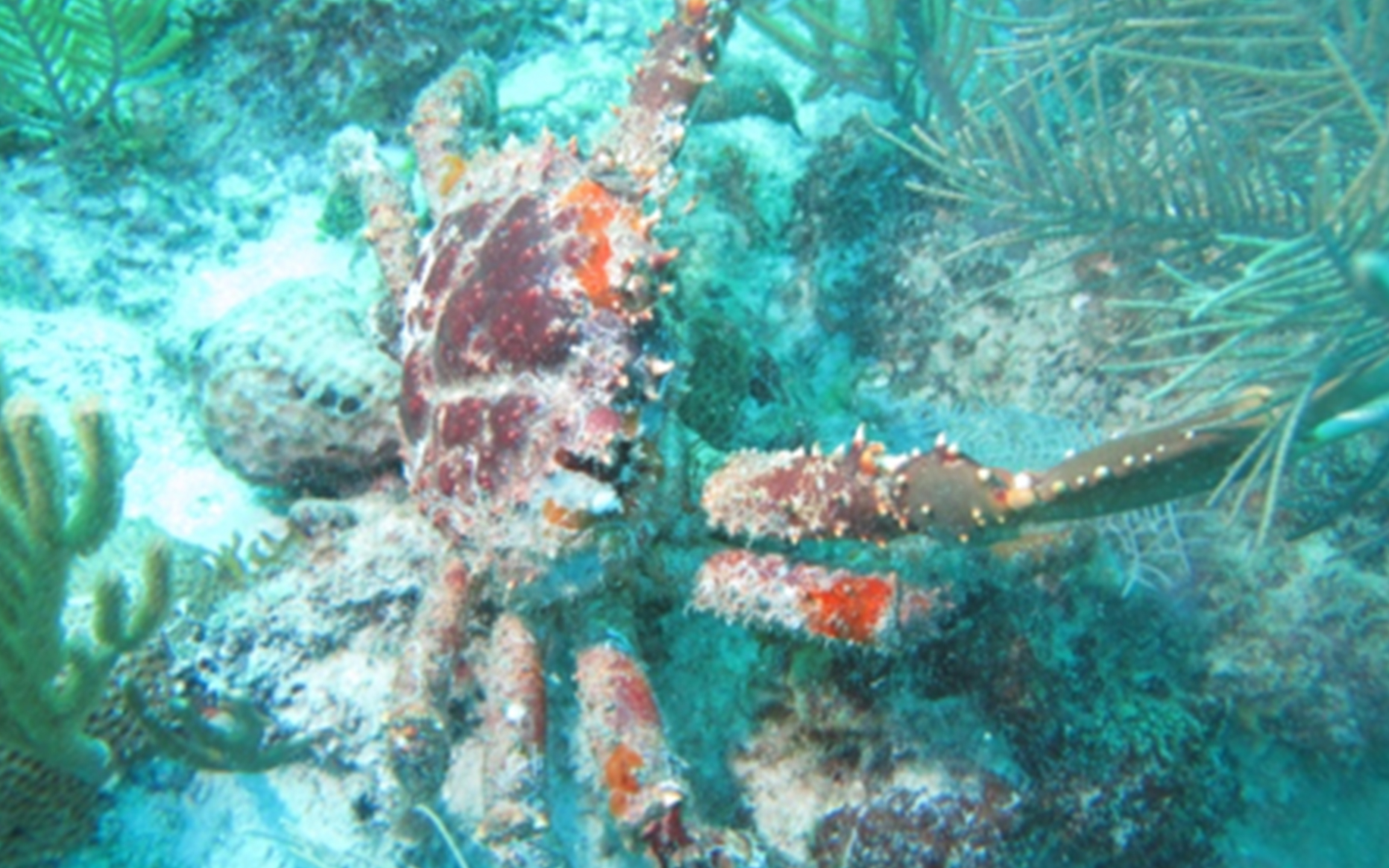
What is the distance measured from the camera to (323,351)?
332cm

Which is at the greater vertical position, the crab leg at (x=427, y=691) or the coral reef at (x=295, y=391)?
the coral reef at (x=295, y=391)

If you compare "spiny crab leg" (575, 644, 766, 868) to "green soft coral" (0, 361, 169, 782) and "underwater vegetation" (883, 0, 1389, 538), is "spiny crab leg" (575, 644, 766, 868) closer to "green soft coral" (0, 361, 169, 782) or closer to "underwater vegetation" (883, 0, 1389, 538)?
"green soft coral" (0, 361, 169, 782)

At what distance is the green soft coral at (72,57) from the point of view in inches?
160

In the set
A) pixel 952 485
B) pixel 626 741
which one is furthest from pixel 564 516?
pixel 952 485

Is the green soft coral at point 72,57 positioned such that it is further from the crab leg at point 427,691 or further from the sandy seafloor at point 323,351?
the crab leg at point 427,691

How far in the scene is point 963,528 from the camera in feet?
8.08

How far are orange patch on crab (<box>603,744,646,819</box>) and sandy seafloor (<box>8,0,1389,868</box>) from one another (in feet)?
2.02

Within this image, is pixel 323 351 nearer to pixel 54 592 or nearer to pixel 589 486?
pixel 54 592

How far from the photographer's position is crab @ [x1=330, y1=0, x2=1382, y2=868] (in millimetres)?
2424

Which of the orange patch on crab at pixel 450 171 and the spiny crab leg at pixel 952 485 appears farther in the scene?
the orange patch on crab at pixel 450 171

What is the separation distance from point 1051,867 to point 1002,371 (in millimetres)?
2095

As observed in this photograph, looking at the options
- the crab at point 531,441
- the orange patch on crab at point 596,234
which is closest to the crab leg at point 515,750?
the crab at point 531,441

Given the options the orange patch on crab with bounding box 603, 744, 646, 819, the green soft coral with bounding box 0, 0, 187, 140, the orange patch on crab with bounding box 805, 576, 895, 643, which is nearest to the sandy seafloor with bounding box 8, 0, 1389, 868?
the green soft coral with bounding box 0, 0, 187, 140

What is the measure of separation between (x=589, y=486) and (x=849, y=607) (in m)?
0.97
